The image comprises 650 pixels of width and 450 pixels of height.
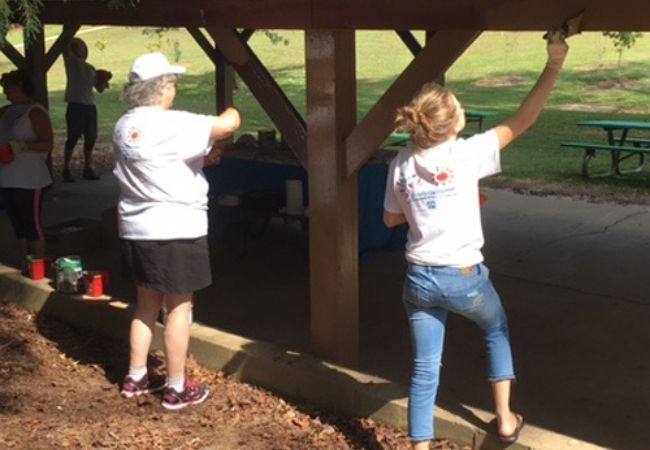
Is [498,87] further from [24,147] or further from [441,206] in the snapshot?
[441,206]

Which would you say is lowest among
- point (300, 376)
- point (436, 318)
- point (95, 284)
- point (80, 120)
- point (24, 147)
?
point (300, 376)

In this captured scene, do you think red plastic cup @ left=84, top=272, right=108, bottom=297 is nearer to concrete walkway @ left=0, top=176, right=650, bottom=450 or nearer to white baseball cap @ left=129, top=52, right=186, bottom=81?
concrete walkway @ left=0, top=176, right=650, bottom=450

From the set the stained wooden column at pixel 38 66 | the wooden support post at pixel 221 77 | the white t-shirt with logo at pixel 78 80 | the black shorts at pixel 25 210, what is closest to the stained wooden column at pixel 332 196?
the black shorts at pixel 25 210

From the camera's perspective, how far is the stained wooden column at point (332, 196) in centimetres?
467

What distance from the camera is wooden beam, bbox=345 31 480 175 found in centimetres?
418

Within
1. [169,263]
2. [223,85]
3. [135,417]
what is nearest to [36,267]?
[135,417]

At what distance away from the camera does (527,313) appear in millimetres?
6449

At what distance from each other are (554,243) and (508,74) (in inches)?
692

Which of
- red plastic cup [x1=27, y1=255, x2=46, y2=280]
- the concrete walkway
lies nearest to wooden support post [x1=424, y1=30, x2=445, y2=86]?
the concrete walkway

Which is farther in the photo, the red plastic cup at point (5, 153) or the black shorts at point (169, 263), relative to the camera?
the red plastic cup at point (5, 153)

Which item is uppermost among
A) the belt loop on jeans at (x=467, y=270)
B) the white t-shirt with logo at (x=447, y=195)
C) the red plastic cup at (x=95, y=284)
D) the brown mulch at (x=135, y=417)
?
the white t-shirt with logo at (x=447, y=195)

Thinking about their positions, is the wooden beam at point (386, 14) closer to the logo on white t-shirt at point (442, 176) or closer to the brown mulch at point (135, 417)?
the logo on white t-shirt at point (442, 176)

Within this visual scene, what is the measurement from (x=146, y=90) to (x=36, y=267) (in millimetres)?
2620

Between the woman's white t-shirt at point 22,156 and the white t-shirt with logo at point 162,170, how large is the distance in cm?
212
